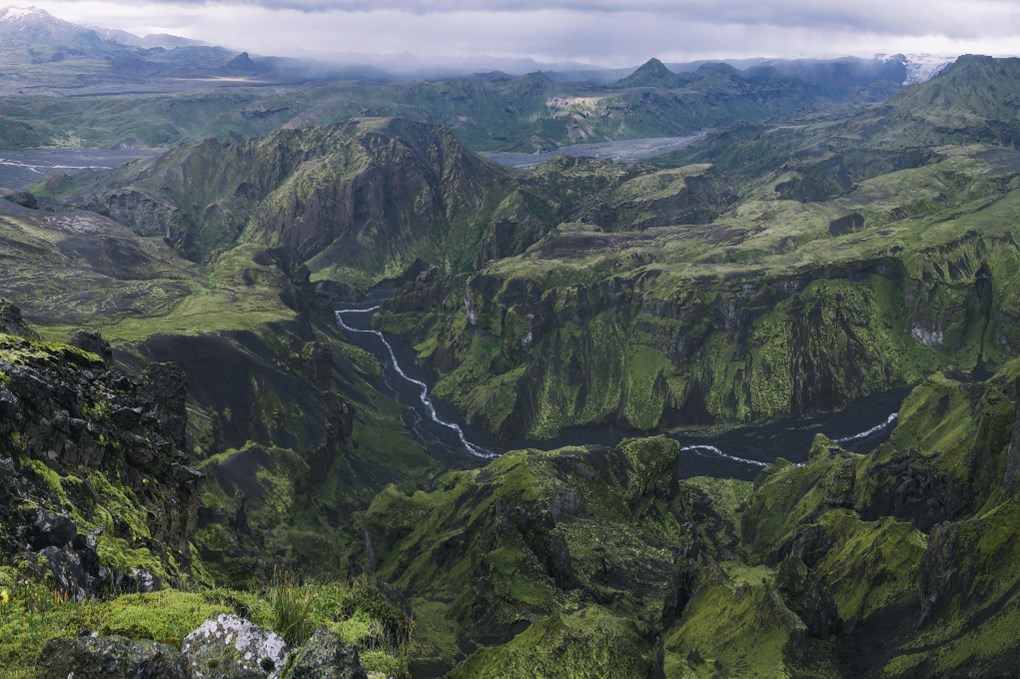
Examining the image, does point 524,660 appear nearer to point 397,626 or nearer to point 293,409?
point 397,626

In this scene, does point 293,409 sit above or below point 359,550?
above

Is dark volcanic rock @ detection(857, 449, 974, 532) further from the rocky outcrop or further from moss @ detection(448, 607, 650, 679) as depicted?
the rocky outcrop

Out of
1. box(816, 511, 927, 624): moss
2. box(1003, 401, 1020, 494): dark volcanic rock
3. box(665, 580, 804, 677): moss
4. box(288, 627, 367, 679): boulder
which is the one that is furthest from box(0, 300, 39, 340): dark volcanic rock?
box(1003, 401, 1020, 494): dark volcanic rock

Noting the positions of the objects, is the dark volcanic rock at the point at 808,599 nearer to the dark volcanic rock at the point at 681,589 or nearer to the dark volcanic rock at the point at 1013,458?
the dark volcanic rock at the point at 681,589

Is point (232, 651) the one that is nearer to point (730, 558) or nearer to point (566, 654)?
point (566, 654)

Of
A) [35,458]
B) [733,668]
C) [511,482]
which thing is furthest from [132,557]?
[511,482]
